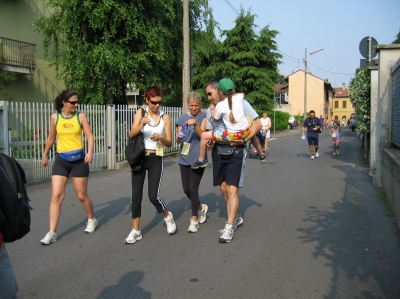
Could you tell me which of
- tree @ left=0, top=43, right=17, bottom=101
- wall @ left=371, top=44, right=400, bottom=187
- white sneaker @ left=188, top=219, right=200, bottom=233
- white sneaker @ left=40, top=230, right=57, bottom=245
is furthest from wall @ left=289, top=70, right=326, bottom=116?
white sneaker @ left=40, top=230, right=57, bottom=245

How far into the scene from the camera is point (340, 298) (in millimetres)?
3807

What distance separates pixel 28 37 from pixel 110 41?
8.25 metres

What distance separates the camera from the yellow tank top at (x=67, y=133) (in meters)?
Result: 5.51

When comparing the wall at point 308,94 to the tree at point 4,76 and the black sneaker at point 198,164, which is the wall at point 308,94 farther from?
→ the black sneaker at point 198,164

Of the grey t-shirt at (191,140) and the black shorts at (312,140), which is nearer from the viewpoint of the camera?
the grey t-shirt at (191,140)

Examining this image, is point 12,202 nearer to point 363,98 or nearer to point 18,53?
point 363,98

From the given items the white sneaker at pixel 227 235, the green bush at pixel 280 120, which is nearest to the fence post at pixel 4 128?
the white sneaker at pixel 227 235

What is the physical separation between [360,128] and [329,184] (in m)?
3.76

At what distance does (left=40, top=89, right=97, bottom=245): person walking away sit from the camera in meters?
5.44

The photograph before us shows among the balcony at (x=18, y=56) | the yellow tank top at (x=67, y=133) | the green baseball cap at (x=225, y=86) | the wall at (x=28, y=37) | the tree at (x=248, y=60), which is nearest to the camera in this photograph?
the green baseball cap at (x=225, y=86)

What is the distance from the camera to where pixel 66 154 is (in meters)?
5.47

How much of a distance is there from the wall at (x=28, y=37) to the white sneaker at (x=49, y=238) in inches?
663

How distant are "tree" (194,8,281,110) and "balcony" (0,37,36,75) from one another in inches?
576

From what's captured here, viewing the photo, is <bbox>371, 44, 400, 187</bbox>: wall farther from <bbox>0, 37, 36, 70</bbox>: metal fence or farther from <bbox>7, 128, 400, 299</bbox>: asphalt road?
<bbox>0, 37, 36, 70</bbox>: metal fence
